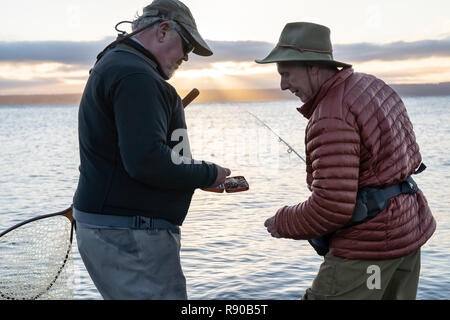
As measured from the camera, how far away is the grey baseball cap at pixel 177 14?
345 cm

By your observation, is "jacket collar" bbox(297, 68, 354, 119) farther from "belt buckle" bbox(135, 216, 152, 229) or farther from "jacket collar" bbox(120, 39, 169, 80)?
"belt buckle" bbox(135, 216, 152, 229)

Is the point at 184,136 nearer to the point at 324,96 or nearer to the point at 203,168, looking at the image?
the point at 203,168

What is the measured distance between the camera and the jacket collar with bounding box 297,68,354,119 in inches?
127

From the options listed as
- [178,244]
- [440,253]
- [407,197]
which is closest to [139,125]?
[178,244]

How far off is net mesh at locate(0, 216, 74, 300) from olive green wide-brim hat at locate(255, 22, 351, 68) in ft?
7.79

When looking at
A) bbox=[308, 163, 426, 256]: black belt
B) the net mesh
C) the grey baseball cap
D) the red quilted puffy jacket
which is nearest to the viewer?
the red quilted puffy jacket

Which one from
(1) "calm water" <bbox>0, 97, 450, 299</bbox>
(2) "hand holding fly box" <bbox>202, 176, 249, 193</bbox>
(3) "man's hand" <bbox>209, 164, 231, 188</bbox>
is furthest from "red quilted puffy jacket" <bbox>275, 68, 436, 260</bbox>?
(1) "calm water" <bbox>0, 97, 450, 299</bbox>

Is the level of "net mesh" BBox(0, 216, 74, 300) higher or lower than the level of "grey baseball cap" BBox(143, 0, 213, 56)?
lower

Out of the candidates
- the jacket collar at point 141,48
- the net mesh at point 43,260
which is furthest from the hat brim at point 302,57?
the net mesh at point 43,260

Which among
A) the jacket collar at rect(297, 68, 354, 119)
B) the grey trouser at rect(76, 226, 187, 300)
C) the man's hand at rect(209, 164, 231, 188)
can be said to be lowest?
the grey trouser at rect(76, 226, 187, 300)

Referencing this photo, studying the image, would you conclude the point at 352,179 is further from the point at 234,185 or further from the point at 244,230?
the point at 244,230

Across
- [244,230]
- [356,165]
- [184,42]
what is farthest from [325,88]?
[244,230]

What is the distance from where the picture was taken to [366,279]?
3.30m
